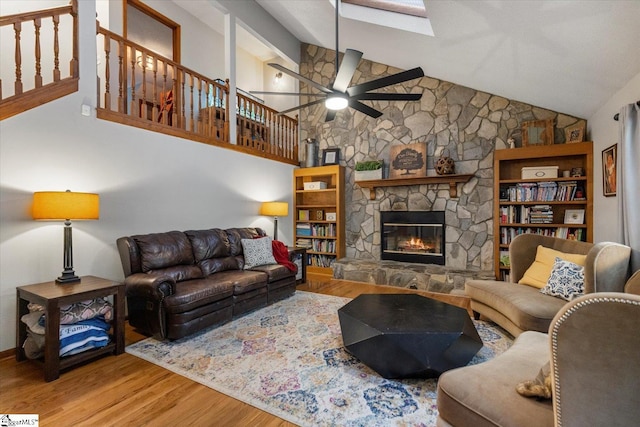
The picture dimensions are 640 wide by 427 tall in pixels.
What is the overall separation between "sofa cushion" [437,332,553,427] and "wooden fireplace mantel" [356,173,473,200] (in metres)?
3.39

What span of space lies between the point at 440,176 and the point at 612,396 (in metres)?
4.09

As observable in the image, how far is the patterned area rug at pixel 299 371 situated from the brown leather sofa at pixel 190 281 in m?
0.17

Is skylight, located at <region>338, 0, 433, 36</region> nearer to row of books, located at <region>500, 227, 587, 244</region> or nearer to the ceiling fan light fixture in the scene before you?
the ceiling fan light fixture

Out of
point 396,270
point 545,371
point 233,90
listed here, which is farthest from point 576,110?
point 233,90

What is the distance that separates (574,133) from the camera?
12.9ft

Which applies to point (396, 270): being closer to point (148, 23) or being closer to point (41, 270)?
point (41, 270)

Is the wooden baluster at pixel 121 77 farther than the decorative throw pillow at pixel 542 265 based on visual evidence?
Yes

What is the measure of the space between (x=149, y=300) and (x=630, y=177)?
416cm

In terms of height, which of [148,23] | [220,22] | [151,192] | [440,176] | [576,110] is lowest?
[151,192]

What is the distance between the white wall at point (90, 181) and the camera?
2.49 m

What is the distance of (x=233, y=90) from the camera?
4.68 meters

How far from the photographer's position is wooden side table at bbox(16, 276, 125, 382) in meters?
2.11

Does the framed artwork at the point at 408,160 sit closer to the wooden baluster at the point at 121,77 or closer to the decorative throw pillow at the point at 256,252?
the decorative throw pillow at the point at 256,252

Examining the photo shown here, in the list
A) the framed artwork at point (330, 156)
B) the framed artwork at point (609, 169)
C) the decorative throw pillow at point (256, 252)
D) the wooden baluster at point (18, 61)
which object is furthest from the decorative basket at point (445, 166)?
the wooden baluster at point (18, 61)
